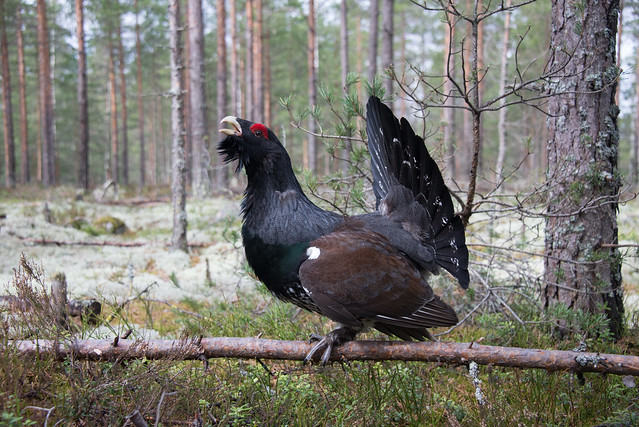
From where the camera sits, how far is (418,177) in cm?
333

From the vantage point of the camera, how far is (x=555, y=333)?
393cm

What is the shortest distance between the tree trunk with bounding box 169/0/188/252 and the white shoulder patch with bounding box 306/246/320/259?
635cm

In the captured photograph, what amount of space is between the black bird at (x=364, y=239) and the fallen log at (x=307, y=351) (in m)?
0.23

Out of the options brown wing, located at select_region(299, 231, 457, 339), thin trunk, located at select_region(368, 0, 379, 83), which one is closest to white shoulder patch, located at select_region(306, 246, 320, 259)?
brown wing, located at select_region(299, 231, 457, 339)

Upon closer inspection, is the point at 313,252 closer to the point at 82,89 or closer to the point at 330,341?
the point at 330,341

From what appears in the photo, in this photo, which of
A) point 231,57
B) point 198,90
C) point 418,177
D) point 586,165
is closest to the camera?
point 418,177

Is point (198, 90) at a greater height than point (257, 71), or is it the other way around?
point (257, 71)

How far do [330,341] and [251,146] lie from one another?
144 cm

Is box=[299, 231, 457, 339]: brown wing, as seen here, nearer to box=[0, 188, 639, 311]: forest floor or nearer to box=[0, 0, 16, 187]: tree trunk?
box=[0, 188, 639, 311]: forest floor

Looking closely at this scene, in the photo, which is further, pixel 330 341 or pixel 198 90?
pixel 198 90

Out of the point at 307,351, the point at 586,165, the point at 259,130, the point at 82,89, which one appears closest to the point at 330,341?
the point at 307,351

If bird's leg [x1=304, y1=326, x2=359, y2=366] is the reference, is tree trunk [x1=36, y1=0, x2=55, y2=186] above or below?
above

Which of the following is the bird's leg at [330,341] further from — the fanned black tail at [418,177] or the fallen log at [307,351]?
the fanned black tail at [418,177]

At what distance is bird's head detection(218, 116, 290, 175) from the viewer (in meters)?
2.98
